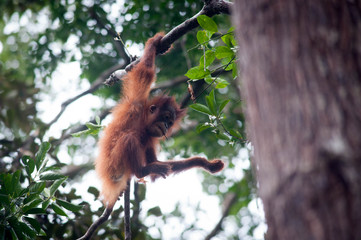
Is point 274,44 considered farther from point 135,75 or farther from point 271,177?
point 135,75

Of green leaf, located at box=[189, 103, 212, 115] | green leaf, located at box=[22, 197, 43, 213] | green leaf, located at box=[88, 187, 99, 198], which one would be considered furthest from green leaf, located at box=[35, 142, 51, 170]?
green leaf, located at box=[189, 103, 212, 115]

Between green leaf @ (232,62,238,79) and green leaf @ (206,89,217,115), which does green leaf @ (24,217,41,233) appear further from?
green leaf @ (232,62,238,79)

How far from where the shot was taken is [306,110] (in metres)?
1.07

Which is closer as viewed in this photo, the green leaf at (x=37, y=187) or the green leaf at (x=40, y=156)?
the green leaf at (x=37, y=187)

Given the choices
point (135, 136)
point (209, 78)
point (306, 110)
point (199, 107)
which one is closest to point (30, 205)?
point (135, 136)

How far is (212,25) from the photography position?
120 inches

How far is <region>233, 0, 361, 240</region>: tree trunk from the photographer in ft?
3.15

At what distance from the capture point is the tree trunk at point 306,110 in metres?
0.96

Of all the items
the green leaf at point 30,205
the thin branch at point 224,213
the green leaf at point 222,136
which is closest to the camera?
the green leaf at point 30,205

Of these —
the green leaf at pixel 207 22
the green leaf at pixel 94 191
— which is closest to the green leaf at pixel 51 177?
the green leaf at pixel 94 191

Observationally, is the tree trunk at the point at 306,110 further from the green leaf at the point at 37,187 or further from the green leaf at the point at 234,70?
the green leaf at the point at 37,187

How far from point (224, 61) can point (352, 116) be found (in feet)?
8.20

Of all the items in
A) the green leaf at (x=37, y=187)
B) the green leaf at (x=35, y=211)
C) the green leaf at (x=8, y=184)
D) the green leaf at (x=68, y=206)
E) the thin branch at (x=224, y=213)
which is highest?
the green leaf at (x=8, y=184)

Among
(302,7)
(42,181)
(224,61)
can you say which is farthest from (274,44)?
(42,181)
